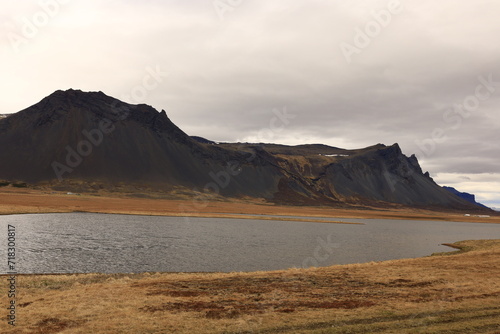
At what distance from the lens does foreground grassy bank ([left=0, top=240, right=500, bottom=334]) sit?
718 inches

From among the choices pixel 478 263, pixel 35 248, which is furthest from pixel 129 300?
pixel 478 263

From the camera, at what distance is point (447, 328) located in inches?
677

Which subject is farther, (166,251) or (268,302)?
(166,251)

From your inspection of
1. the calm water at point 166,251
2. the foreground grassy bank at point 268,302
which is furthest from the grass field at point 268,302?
the calm water at point 166,251

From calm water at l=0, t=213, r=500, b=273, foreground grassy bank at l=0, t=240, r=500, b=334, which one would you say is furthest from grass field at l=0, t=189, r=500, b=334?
calm water at l=0, t=213, r=500, b=273

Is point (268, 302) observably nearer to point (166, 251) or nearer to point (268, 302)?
point (268, 302)

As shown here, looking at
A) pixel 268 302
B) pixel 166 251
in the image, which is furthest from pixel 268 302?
pixel 166 251

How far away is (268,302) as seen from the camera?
23.2 meters

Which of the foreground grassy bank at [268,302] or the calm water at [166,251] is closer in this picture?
the foreground grassy bank at [268,302]

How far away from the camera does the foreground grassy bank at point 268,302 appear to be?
59.8 ft

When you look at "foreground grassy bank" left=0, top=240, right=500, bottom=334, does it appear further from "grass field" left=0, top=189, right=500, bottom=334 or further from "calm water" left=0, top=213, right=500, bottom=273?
"calm water" left=0, top=213, right=500, bottom=273

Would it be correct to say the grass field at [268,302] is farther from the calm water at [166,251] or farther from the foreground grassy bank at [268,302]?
the calm water at [166,251]

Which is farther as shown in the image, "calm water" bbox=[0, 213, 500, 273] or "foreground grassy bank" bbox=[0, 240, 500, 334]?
"calm water" bbox=[0, 213, 500, 273]

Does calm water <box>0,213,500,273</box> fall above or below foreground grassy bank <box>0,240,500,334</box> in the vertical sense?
below
